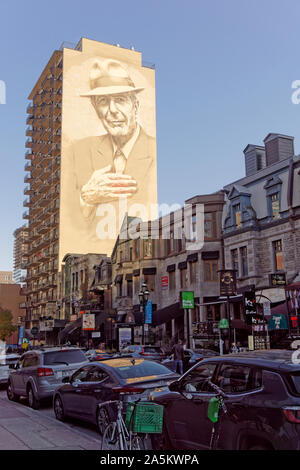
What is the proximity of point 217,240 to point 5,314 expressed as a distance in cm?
5794

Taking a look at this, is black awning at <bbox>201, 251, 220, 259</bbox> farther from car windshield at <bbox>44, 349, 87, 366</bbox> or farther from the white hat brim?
the white hat brim

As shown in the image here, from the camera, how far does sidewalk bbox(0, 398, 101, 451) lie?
866cm

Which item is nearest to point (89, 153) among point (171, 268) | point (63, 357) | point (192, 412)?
point (171, 268)

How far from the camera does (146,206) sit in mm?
80438

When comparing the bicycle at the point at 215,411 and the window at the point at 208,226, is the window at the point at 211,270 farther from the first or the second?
the bicycle at the point at 215,411

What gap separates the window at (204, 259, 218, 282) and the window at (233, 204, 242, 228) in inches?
139

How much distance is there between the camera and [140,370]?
35.0 feet

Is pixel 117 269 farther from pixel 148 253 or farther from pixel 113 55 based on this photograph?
pixel 113 55

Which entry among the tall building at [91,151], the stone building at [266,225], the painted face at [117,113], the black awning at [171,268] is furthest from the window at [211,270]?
the painted face at [117,113]

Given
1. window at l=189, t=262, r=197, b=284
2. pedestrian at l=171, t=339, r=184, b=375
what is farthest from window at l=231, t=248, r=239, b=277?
pedestrian at l=171, t=339, r=184, b=375

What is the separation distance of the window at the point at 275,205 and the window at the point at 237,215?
2798 mm

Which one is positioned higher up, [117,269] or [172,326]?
[117,269]

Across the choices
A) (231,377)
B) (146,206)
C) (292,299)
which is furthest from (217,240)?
(146,206)

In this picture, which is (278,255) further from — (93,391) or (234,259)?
(93,391)
